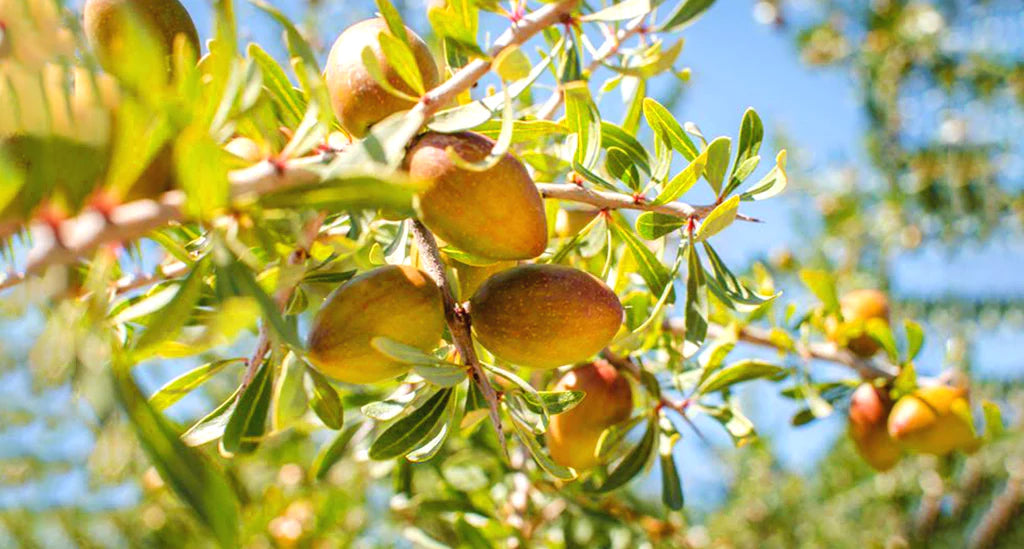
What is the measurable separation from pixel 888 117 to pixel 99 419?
4.11 meters

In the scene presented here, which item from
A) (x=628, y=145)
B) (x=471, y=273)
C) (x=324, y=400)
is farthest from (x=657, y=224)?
(x=324, y=400)

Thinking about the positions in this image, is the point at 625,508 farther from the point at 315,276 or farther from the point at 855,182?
the point at 855,182

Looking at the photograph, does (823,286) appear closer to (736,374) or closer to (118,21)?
(736,374)

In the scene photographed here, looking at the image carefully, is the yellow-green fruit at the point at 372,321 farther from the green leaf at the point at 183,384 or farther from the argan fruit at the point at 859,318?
the argan fruit at the point at 859,318

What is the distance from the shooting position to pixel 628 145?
138cm

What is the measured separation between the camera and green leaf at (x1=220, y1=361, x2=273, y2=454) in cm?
112

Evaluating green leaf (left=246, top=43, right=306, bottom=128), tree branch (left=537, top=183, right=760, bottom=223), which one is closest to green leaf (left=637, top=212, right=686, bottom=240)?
tree branch (left=537, top=183, right=760, bottom=223)

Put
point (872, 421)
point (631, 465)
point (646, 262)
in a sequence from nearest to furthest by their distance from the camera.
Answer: point (646, 262) < point (631, 465) < point (872, 421)

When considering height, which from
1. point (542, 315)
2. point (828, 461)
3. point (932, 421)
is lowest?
point (828, 461)

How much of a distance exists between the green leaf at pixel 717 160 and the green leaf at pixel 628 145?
17 centimetres

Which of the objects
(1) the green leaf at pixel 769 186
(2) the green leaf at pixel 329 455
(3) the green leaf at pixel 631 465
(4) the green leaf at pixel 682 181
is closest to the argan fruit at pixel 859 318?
(3) the green leaf at pixel 631 465

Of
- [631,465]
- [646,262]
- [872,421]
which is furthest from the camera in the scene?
[872,421]

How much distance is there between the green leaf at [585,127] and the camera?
4.04ft

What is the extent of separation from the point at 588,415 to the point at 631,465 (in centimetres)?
12
